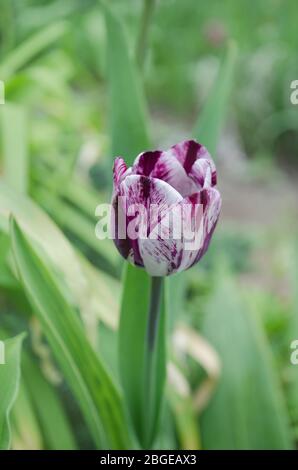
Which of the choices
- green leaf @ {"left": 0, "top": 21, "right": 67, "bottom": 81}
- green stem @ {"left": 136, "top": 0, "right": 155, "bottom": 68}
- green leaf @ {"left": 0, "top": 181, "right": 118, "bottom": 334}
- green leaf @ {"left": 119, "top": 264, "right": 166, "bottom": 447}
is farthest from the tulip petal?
green leaf @ {"left": 0, "top": 21, "right": 67, "bottom": 81}

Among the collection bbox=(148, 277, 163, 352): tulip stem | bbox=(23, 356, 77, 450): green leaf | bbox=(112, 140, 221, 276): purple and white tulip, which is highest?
bbox=(112, 140, 221, 276): purple and white tulip

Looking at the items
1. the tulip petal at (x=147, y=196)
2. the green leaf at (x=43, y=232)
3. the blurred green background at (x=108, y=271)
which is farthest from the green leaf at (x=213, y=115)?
the tulip petal at (x=147, y=196)

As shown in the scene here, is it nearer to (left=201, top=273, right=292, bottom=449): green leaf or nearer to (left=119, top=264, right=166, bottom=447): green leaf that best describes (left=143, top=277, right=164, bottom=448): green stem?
(left=119, top=264, right=166, bottom=447): green leaf

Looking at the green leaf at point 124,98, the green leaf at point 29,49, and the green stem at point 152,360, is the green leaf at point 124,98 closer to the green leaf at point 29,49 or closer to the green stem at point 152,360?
the green stem at point 152,360

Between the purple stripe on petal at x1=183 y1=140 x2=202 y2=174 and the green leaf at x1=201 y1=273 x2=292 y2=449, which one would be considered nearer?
the purple stripe on petal at x1=183 y1=140 x2=202 y2=174

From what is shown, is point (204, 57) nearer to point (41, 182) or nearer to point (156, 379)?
point (41, 182)

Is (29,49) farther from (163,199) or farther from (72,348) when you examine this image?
(163,199)
